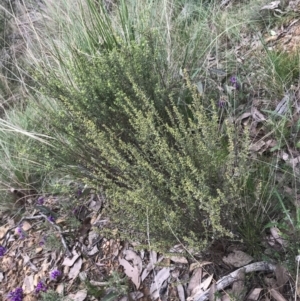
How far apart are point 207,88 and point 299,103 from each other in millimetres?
581

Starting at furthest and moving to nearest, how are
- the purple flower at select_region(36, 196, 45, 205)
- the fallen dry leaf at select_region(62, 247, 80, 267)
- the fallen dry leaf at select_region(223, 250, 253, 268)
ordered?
1. the purple flower at select_region(36, 196, 45, 205)
2. the fallen dry leaf at select_region(62, 247, 80, 267)
3. the fallen dry leaf at select_region(223, 250, 253, 268)

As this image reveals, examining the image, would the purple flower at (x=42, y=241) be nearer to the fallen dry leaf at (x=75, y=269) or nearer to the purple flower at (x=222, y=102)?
the fallen dry leaf at (x=75, y=269)

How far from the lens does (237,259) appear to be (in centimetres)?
162

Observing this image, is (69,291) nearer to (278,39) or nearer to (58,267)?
(58,267)

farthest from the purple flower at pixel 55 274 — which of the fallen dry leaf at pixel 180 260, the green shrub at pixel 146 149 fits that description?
the fallen dry leaf at pixel 180 260

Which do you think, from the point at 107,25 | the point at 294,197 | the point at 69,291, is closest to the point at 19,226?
the point at 69,291

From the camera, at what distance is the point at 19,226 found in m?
2.50

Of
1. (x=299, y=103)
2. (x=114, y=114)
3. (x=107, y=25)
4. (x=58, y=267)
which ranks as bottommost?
(x=58, y=267)

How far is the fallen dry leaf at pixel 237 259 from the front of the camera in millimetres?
1602

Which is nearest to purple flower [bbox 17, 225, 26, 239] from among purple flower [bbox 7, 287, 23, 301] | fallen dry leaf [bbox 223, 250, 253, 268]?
purple flower [bbox 7, 287, 23, 301]

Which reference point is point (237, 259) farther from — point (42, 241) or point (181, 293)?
point (42, 241)

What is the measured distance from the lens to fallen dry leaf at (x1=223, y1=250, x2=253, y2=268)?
1602mm

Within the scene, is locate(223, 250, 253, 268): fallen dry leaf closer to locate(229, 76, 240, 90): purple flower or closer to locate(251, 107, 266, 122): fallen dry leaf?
locate(251, 107, 266, 122): fallen dry leaf

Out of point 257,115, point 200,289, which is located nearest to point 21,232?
point 200,289
